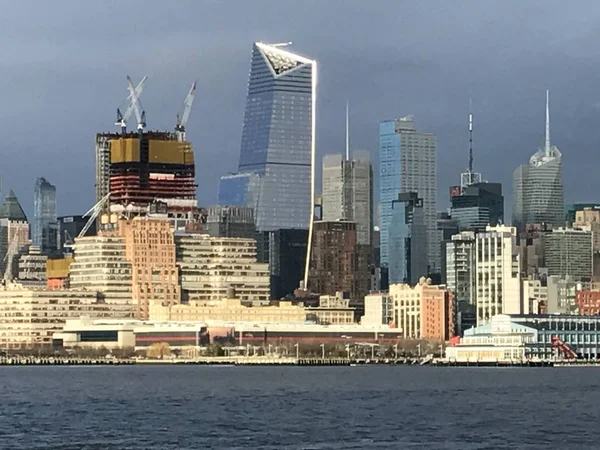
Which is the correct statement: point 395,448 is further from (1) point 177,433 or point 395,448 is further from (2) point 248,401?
(2) point 248,401

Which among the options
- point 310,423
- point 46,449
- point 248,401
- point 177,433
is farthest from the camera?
point 248,401

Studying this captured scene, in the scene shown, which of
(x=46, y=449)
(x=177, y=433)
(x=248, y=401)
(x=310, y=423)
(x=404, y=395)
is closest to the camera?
(x=46, y=449)

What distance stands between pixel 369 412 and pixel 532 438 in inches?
1214

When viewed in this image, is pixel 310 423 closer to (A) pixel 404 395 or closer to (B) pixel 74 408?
(B) pixel 74 408

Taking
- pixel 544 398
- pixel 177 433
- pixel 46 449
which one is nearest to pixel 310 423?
pixel 177 433

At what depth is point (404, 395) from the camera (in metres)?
197

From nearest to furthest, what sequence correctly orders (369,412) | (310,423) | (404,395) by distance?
(310,423) → (369,412) → (404,395)

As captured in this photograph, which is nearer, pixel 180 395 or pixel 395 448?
pixel 395 448

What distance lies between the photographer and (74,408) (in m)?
172

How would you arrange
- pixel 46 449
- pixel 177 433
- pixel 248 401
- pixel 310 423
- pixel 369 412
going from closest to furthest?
pixel 46 449
pixel 177 433
pixel 310 423
pixel 369 412
pixel 248 401

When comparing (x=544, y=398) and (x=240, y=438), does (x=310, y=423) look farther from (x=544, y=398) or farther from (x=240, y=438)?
(x=544, y=398)

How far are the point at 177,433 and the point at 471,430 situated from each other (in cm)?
2173

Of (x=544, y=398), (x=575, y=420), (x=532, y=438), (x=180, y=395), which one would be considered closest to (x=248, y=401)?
(x=180, y=395)

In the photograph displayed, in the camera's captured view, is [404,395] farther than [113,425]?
Yes
